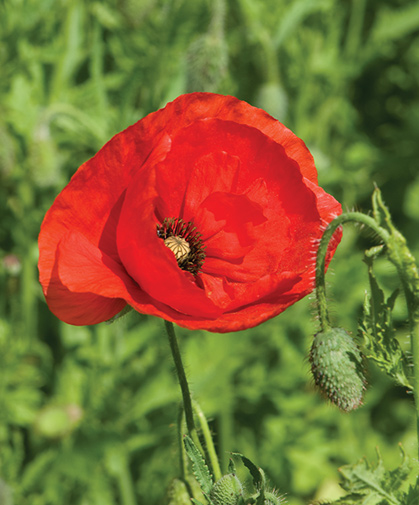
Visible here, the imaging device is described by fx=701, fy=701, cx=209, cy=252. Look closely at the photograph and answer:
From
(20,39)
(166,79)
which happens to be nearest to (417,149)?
(166,79)

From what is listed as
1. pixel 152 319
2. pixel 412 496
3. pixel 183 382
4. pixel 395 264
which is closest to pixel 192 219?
pixel 183 382

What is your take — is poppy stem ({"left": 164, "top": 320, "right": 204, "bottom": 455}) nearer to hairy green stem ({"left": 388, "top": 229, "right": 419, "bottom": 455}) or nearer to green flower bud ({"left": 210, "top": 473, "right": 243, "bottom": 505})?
green flower bud ({"left": 210, "top": 473, "right": 243, "bottom": 505})

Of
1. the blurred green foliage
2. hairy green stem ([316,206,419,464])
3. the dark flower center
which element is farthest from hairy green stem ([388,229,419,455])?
the blurred green foliage

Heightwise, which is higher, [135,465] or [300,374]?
[300,374]

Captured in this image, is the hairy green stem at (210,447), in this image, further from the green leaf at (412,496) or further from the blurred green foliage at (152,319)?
the blurred green foliage at (152,319)

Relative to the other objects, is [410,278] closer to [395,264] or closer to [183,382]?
[395,264]

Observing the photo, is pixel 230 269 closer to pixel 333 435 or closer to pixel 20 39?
pixel 20 39
